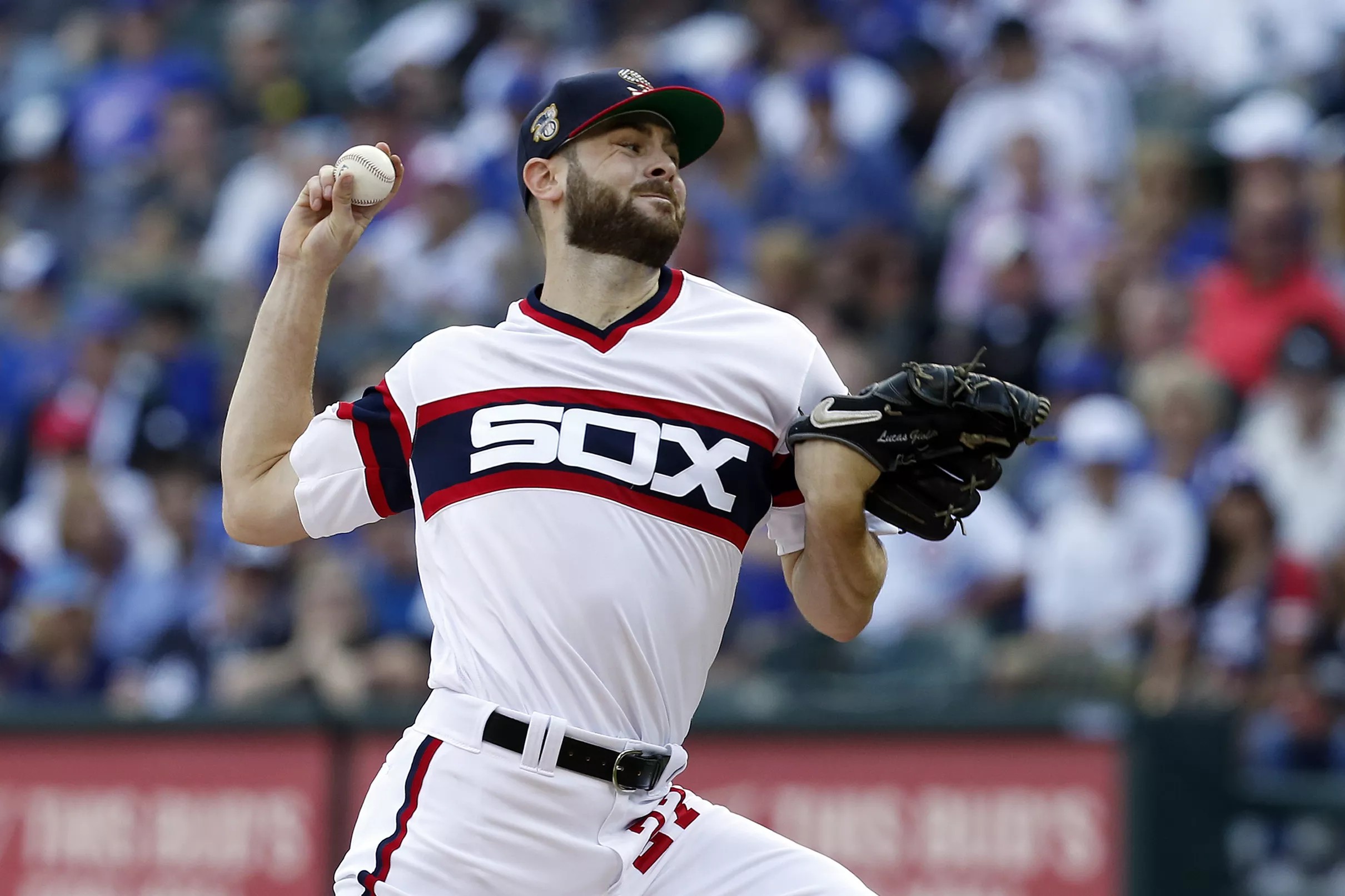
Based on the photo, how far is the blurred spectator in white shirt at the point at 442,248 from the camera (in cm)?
1077

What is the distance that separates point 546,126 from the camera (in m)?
4.12

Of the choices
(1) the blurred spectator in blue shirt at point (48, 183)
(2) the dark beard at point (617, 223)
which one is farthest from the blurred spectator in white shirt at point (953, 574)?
(1) the blurred spectator in blue shirt at point (48, 183)

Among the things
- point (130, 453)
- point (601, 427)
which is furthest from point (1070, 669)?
point (130, 453)

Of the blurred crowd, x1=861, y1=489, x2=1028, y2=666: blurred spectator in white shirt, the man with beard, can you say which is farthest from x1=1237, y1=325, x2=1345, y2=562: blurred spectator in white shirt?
the man with beard

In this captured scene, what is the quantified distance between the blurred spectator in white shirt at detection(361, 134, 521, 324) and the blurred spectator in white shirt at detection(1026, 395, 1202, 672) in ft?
11.9

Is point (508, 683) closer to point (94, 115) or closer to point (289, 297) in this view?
point (289, 297)

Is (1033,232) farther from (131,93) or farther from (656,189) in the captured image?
(131,93)

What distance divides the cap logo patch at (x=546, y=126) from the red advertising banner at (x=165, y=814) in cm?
391

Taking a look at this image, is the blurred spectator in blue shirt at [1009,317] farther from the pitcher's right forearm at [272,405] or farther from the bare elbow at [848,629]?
the pitcher's right forearm at [272,405]

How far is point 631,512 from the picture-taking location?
3.81m

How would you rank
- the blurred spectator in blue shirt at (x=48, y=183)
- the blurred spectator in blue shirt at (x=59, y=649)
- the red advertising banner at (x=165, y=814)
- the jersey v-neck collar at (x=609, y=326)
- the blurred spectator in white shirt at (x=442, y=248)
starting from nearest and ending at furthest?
the jersey v-neck collar at (x=609, y=326) < the red advertising banner at (x=165, y=814) < the blurred spectator in blue shirt at (x=59, y=649) < the blurred spectator in white shirt at (x=442, y=248) < the blurred spectator in blue shirt at (x=48, y=183)

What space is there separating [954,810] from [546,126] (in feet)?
11.9

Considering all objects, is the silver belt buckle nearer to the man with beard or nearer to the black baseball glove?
the man with beard

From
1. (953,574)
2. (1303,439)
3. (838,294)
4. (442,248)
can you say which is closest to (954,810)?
(953,574)
